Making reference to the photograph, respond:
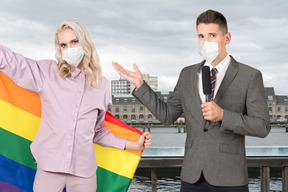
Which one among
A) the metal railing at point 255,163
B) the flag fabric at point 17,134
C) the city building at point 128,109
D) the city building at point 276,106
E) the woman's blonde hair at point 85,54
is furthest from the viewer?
the city building at point 276,106

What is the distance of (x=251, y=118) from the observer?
178 centimetres

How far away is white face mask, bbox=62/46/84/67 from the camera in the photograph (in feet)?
6.38

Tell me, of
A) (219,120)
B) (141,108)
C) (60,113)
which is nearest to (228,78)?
(219,120)

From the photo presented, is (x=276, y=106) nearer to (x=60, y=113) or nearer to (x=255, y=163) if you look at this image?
(x=255, y=163)

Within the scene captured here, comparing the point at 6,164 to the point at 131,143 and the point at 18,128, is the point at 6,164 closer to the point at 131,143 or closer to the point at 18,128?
the point at 18,128

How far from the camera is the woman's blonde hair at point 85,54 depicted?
1.97m

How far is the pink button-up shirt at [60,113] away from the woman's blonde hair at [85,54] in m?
0.03

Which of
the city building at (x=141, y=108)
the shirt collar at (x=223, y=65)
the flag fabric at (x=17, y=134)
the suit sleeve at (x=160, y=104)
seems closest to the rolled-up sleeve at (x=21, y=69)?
the flag fabric at (x=17, y=134)

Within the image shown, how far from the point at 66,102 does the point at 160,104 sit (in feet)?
1.79

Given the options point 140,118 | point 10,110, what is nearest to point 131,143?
point 10,110

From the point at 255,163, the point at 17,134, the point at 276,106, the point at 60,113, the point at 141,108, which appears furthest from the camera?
the point at 141,108

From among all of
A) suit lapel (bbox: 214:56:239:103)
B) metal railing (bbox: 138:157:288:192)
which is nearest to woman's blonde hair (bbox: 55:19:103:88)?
suit lapel (bbox: 214:56:239:103)

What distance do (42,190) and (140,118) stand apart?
8439cm

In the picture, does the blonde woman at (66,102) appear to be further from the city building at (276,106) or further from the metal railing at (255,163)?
the city building at (276,106)
